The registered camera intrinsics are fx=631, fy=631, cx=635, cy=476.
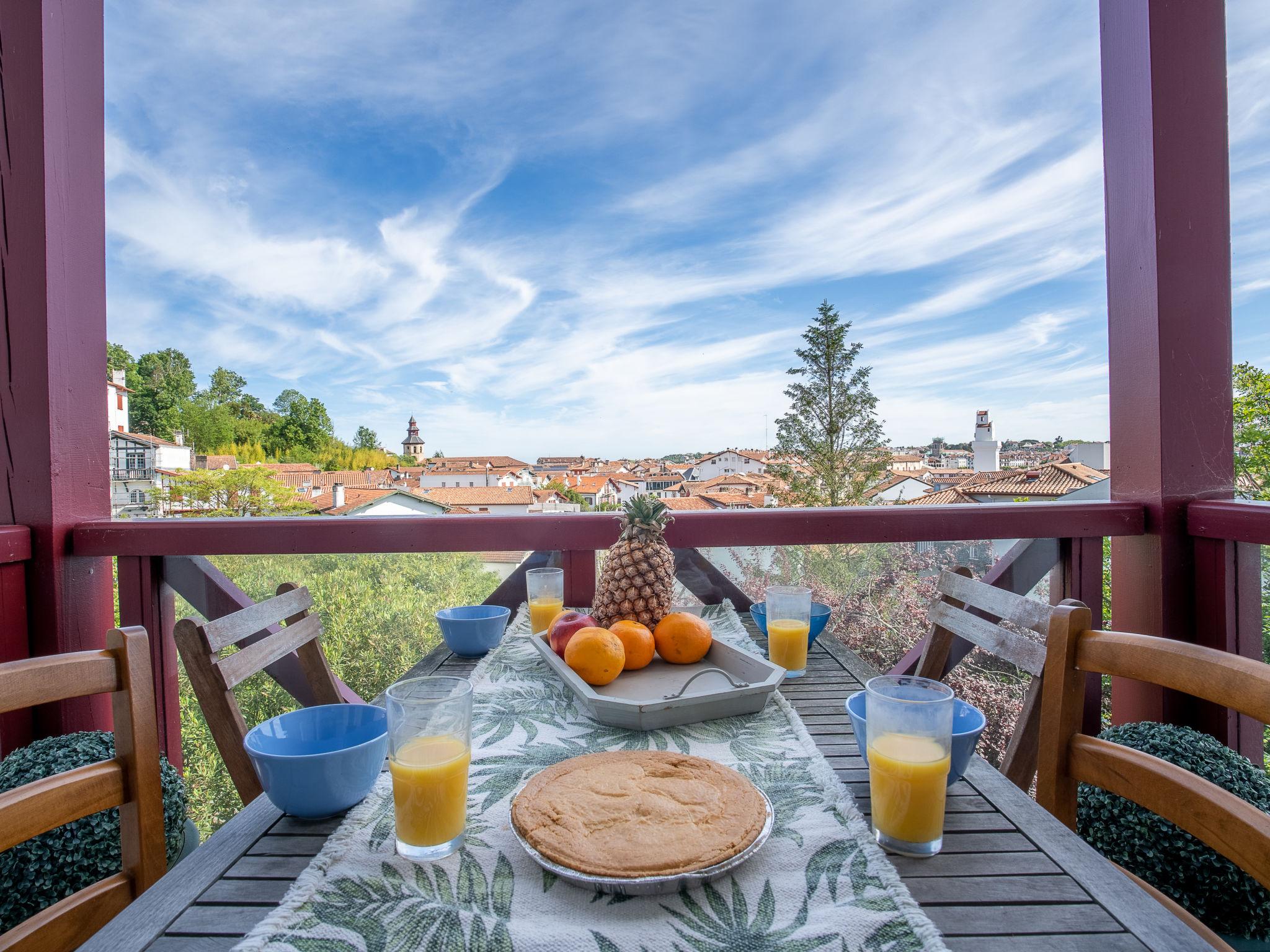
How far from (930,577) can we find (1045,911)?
1.30 meters

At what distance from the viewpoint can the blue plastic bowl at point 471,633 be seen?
134 centimetres

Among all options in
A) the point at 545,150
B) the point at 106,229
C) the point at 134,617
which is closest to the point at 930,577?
the point at 134,617

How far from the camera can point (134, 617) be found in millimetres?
1675

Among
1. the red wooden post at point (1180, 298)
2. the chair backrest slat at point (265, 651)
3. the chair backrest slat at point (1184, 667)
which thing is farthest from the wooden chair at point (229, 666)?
the red wooden post at point (1180, 298)

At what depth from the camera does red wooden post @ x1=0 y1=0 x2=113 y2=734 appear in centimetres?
158

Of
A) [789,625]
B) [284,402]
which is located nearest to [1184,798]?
[789,625]

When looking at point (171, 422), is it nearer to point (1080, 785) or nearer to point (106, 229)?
point (106, 229)

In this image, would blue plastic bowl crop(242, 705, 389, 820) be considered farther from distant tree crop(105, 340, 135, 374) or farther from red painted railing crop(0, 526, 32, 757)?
distant tree crop(105, 340, 135, 374)

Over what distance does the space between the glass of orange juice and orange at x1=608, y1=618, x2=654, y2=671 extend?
0.46 metres

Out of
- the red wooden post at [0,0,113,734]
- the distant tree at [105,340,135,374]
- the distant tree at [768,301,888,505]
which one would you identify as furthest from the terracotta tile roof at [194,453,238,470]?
the distant tree at [768,301,888,505]

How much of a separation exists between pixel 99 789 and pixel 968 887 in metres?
0.95

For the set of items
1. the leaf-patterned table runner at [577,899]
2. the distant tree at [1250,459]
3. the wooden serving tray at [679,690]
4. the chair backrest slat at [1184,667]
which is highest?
the distant tree at [1250,459]

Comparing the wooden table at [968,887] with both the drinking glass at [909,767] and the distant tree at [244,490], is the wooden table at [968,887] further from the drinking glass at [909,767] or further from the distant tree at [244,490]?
the distant tree at [244,490]

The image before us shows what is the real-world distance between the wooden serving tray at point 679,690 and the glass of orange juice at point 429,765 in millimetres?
292
